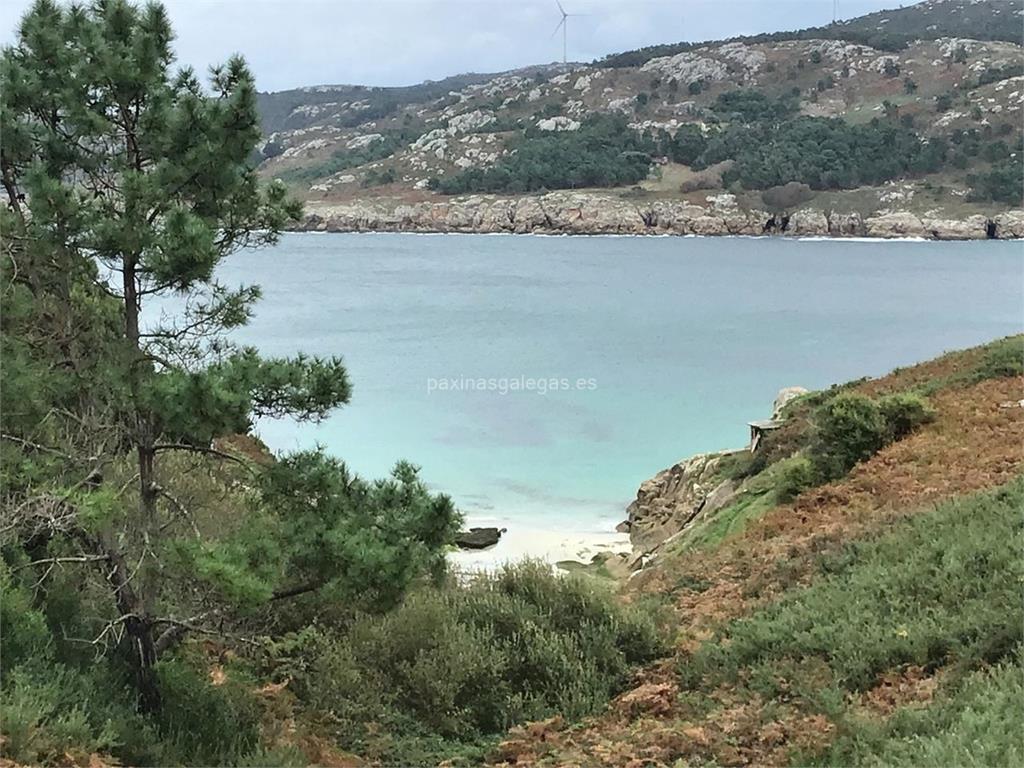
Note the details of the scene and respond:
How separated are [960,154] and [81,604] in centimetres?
12712

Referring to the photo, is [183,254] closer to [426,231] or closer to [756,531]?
[756,531]

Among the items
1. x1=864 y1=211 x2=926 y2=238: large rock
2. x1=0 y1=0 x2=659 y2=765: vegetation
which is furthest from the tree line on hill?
x1=0 y1=0 x2=659 y2=765: vegetation

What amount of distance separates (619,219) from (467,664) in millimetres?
111383

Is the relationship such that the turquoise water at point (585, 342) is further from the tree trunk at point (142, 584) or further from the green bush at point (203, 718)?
the green bush at point (203, 718)

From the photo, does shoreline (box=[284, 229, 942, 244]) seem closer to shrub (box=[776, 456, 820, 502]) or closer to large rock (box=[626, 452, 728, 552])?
large rock (box=[626, 452, 728, 552])

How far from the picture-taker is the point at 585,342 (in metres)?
45.2

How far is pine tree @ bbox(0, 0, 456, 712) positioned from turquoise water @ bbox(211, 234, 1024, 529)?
3.35 m

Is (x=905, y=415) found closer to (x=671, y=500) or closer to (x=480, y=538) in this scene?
(x=671, y=500)

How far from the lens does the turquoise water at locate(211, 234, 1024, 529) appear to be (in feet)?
86.8

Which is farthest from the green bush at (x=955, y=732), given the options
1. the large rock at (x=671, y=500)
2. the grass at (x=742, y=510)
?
the large rock at (x=671, y=500)

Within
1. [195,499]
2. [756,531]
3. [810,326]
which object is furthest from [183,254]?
[810,326]

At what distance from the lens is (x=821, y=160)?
12038cm

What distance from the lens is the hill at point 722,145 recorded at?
114312 mm

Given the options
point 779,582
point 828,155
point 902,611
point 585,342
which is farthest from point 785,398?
point 828,155
